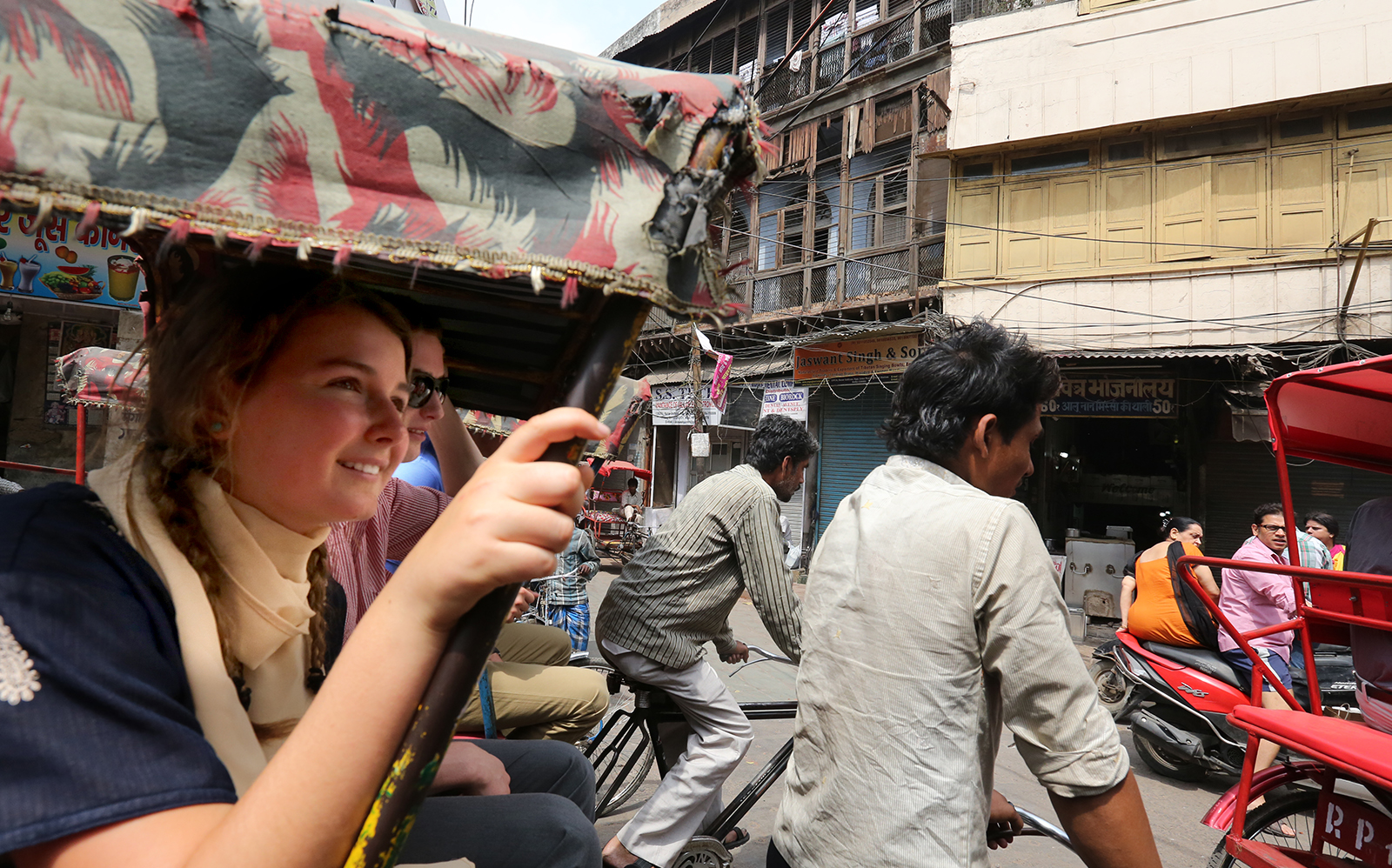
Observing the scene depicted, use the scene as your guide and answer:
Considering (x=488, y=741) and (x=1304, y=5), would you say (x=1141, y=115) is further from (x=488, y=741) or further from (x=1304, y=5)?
(x=488, y=741)

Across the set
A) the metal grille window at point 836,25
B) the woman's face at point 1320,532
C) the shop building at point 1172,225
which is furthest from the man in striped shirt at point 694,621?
the metal grille window at point 836,25

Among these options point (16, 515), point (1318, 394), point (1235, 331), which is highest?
point (1235, 331)

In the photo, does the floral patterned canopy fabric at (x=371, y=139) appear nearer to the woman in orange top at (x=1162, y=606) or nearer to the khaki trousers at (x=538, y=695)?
A: the khaki trousers at (x=538, y=695)

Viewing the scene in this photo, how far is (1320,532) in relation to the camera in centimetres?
666

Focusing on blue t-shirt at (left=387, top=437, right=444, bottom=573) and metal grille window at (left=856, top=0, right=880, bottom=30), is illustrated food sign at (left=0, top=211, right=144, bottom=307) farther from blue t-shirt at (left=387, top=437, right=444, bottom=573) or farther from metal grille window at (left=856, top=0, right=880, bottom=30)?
metal grille window at (left=856, top=0, right=880, bottom=30)

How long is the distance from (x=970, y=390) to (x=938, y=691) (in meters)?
0.77

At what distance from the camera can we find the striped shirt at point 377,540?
6.09 feet

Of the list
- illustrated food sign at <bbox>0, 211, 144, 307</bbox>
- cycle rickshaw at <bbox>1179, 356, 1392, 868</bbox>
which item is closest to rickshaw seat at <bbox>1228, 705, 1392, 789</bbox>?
cycle rickshaw at <bbox>1179, 356, 1392, 868</bbox>

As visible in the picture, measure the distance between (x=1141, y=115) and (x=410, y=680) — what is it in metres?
12.8

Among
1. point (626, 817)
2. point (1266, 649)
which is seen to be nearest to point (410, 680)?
point (626, 817)

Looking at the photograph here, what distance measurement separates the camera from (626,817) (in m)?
3.81

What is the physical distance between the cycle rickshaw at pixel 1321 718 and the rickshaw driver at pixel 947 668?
4.31 ft

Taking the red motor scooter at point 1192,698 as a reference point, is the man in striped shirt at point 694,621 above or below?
above

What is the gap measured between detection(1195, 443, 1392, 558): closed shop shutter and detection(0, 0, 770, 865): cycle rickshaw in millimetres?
12439
